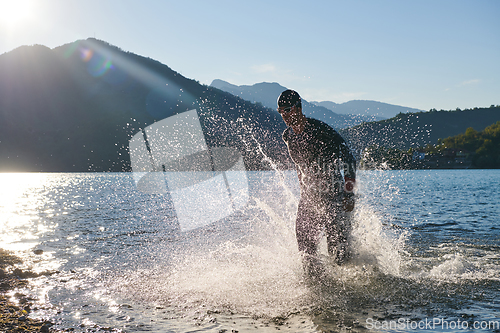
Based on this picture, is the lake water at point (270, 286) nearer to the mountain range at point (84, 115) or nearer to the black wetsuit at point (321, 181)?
the black wetsuit at point (321, 181)

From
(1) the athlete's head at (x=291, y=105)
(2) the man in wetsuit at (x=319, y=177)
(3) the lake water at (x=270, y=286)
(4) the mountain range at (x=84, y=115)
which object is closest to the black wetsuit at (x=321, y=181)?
(2) the man in wetsuit at (x=319, y=177)

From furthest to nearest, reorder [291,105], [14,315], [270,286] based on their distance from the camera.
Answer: [270,286]
[291,105]
[14,315]

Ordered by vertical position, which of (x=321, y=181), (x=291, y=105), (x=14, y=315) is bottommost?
(x=14, y=315)

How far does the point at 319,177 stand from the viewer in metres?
5.29

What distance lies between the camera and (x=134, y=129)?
160 meters

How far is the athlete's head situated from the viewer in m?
5.18

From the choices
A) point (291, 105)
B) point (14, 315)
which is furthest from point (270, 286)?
point (14, 315)

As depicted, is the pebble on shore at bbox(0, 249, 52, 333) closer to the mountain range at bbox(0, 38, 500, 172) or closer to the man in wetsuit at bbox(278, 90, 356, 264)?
the man in wetsuit at bbox(278, 90, 356, 264)

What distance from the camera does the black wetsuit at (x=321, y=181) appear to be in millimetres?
5027

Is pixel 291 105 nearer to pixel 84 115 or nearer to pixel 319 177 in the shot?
pixel 319 177

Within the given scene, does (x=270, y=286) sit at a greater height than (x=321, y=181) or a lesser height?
lesser

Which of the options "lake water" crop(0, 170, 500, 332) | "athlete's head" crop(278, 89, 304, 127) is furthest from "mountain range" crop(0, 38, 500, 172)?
"athlete's head" crop(278, 89, 304, 127)

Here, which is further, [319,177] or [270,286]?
[270,286]

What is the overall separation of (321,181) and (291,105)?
126 centimetres
